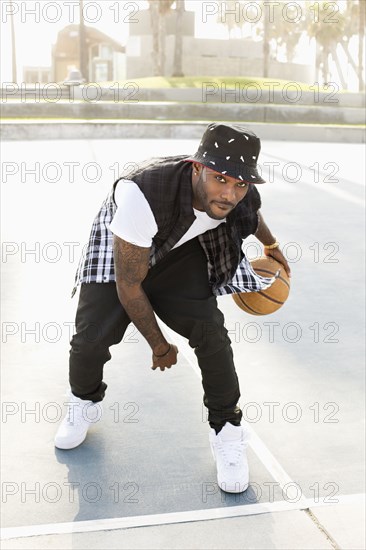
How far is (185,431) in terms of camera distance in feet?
12.0

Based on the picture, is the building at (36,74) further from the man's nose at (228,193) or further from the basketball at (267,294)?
the man's nose at (228,193)

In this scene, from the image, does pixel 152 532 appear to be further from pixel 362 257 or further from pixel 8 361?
pixel 362 257

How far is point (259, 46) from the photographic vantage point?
51.6m

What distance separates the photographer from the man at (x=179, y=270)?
2836 mm

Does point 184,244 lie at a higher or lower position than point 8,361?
higher

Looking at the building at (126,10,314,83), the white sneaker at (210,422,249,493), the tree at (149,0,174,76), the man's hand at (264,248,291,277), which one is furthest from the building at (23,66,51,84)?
the white sneaker at (210,422,249,493)

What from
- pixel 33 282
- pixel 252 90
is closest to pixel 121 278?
pixel 33 282

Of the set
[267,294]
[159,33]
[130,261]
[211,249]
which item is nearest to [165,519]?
[130,261]

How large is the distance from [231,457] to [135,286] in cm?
92

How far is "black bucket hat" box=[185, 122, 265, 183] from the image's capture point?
2.74 meters

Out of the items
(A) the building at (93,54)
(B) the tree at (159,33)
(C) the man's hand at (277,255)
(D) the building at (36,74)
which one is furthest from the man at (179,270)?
(D) the building at (36,74)

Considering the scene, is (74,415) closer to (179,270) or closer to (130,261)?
(179,270)

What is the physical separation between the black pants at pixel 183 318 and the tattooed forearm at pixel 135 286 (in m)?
0.20

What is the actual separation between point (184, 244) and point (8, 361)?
194 cm
